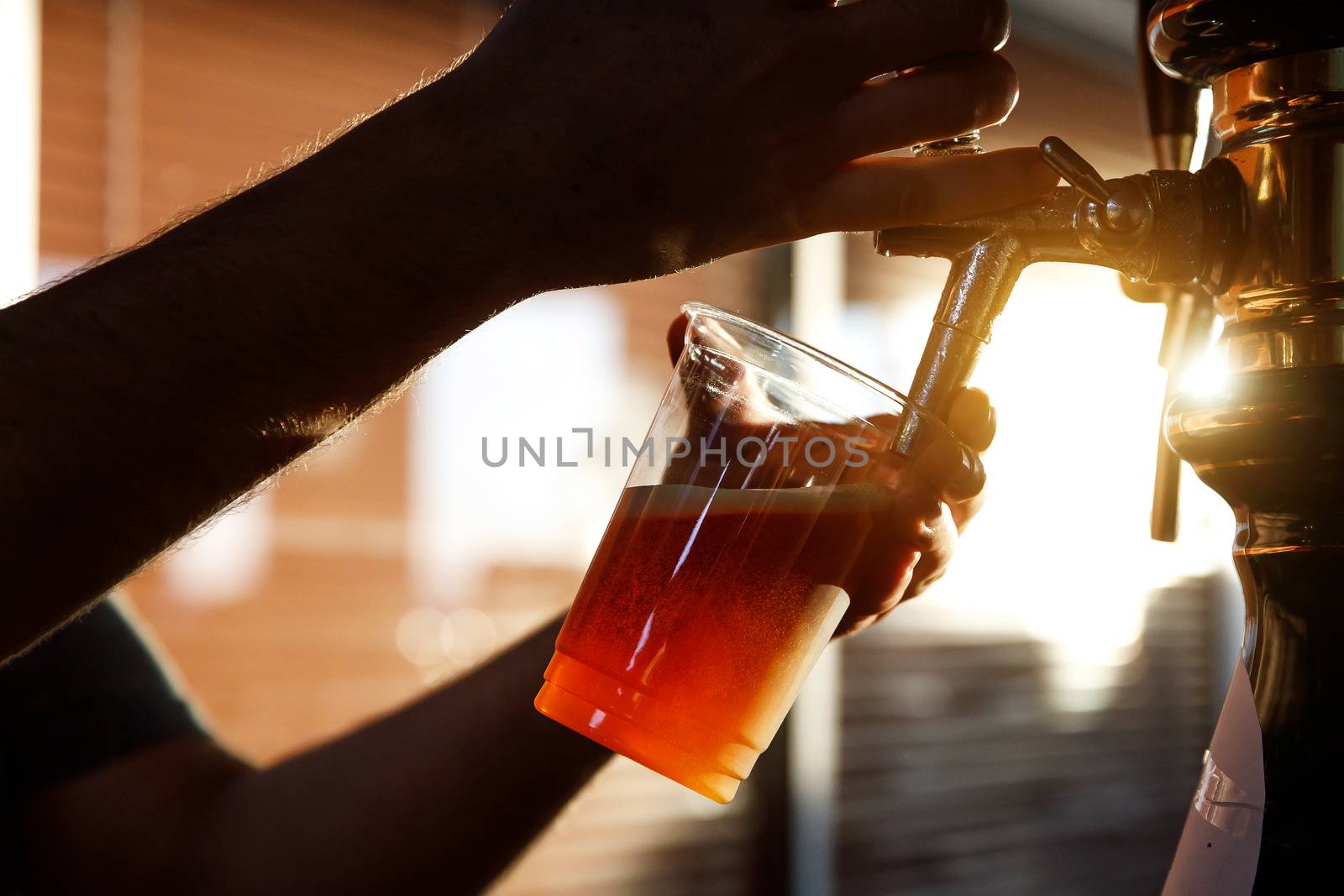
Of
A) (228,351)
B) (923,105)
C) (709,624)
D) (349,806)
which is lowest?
(349,806)

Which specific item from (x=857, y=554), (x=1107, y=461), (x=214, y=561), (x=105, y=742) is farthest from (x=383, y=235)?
(x=1107, y=461)

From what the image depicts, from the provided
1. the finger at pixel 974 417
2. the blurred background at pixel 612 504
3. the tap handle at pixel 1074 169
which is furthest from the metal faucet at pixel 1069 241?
the blurred background at pixel 612 504

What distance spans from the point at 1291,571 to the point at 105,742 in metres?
1.15

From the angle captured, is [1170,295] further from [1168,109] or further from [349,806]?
[349,806]

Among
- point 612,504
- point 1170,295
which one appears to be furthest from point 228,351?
point 612,504

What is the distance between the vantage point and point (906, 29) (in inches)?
17.6

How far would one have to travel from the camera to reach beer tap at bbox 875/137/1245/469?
434 mm

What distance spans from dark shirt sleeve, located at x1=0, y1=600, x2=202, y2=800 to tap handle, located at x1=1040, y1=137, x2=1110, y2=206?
1084 mm

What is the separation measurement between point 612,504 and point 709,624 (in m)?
2.04

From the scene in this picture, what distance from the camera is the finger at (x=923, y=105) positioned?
45cm

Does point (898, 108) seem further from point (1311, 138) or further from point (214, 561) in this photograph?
point (214, 561)

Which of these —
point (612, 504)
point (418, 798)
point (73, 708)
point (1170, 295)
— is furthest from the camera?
point (612, 504)

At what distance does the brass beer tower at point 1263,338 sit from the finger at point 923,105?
0.04m

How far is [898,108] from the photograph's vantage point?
45 cm
